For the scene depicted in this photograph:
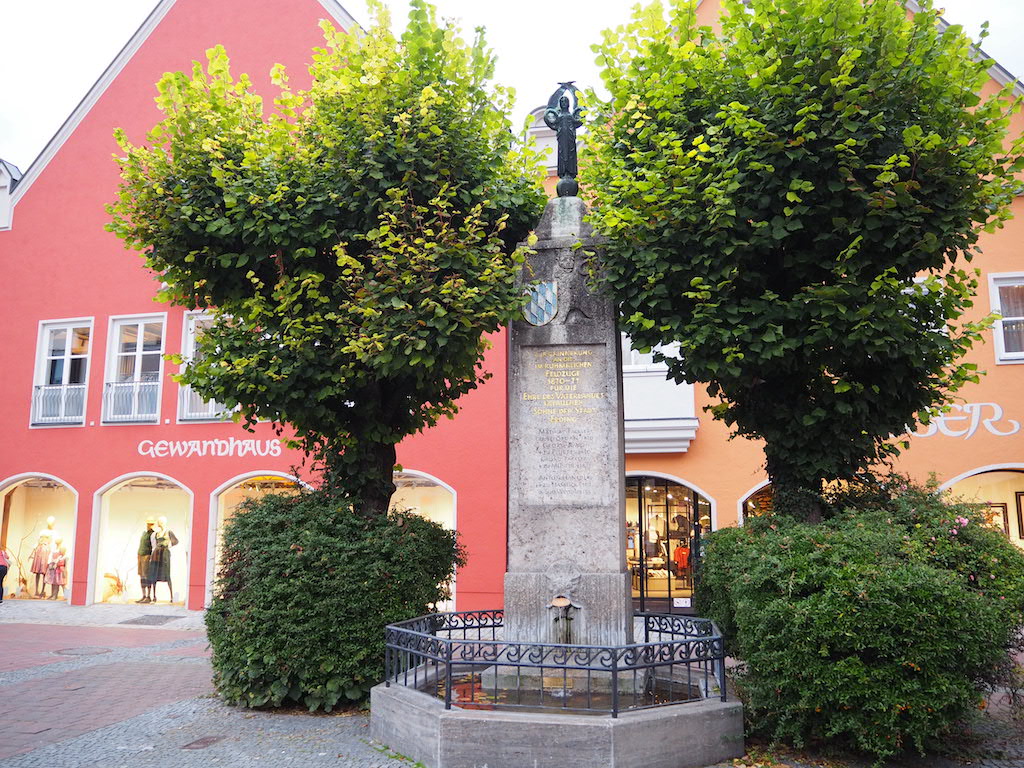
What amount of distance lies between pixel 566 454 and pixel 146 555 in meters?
13.6

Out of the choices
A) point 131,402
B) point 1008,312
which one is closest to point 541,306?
point 1008,312

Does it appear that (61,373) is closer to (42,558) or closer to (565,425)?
(42,558)

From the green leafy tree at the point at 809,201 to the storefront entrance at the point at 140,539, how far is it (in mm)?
13378

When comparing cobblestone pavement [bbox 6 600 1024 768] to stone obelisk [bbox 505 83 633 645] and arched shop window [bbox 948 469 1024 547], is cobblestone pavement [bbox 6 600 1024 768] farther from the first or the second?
arched shop window [bbox 948 469 1024 547]

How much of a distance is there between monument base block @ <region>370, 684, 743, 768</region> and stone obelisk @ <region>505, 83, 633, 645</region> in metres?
1.13

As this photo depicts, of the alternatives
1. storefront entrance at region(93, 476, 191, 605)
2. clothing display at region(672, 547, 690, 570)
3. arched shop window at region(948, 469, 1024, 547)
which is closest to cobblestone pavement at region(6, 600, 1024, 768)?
storefront entrance at region(93, 476, 191, 605)

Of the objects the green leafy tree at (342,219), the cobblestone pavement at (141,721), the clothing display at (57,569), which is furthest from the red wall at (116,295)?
the green leafy tree at (342,219)

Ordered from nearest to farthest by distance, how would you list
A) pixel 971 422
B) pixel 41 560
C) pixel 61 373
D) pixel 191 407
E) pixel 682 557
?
pixel 971 422
pixel 682 557
pixel 191 407
pixel 41 560
pixel 61 373

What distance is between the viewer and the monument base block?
18.1 feet

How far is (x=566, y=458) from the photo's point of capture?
7.30 metres

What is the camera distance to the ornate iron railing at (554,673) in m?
6.02

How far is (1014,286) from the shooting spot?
46.8 ft

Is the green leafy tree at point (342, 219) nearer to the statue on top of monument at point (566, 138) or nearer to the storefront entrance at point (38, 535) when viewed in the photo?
the statue on top of monument at point (566, 138)

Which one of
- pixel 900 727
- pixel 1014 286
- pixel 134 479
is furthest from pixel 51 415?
pixel 1014 286
